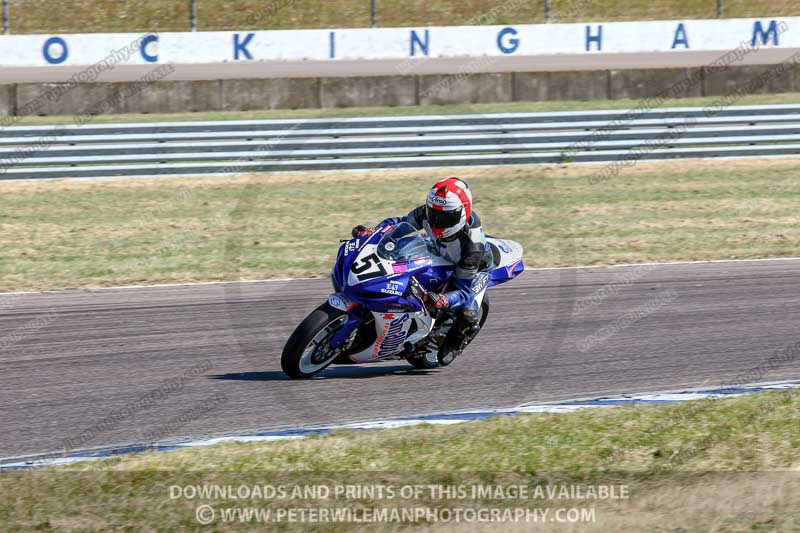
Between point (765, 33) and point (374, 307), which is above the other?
point (765, 33)

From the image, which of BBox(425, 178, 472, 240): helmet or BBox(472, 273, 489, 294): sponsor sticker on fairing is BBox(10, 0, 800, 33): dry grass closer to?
BBox(472, 273, 489, 294): sponsor sticker on fairing

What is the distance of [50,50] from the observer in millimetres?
28156

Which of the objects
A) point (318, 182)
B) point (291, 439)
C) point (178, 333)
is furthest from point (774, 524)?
point (318, 182)

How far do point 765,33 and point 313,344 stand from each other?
2609 cm

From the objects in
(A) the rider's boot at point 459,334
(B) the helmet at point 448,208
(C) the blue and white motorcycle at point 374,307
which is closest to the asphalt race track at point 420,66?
(A) the rider's boot at point 459,334

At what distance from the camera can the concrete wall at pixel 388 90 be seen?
70.8 feet

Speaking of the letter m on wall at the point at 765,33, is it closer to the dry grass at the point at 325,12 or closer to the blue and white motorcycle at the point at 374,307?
the dry grass at the point at 325,12

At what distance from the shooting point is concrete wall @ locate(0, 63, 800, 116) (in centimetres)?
2158

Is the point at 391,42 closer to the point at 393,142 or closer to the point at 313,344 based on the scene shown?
the point at 393,142

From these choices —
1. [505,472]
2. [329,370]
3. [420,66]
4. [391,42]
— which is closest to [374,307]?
[329,370]

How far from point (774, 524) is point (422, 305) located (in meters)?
3.60

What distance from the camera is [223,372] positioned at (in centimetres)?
862

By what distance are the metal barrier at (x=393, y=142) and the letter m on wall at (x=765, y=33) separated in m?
12.4

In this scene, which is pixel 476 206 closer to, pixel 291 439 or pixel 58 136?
pixel 58 136
